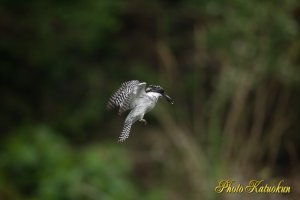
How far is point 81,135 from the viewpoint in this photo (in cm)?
1485

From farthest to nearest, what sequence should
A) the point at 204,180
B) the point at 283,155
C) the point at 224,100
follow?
the point at 283,155, the point at 224,100, the point at 204,180

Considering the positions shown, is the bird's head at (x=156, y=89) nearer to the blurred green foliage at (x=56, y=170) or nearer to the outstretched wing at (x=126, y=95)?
the outstretched wing at (x=126, y=95)

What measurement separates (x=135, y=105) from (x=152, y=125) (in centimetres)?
1188

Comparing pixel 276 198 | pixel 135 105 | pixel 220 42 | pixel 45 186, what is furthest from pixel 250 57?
pixel 135 105

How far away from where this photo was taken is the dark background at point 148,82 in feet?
35.0

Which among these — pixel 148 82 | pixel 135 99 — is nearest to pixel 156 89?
pixel 135 99

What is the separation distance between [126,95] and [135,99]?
5cm

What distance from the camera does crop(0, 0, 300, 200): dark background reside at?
10672mm

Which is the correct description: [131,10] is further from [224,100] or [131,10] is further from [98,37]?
[224,100]

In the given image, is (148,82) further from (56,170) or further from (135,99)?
(135,99)

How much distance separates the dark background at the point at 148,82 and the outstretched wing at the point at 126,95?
14.1ft

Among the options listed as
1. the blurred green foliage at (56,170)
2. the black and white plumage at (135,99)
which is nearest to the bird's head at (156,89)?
the black and white plumage at (135,99)

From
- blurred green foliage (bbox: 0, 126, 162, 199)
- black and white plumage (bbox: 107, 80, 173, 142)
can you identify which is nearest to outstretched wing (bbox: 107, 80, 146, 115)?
black and white plumage (bbox: 107, 80, 173, 142)

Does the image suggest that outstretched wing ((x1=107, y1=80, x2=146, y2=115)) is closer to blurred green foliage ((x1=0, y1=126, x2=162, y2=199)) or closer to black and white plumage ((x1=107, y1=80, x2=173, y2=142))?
black and white plumage ((x1=107, y1=80, x2=173, y2=142))
